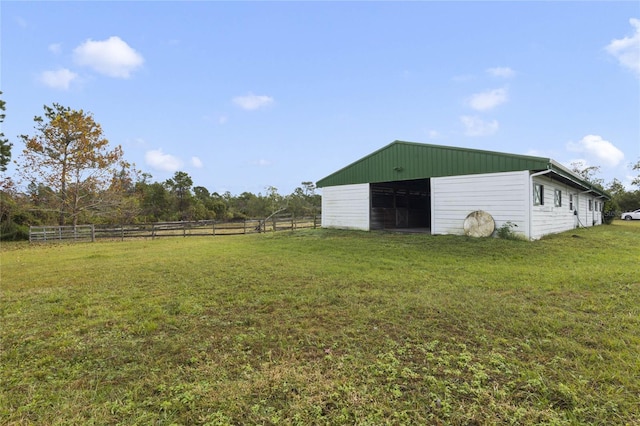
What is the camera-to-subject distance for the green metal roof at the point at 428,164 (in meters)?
10.5

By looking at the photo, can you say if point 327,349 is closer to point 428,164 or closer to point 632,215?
point 428,164

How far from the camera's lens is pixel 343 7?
42.1 feet

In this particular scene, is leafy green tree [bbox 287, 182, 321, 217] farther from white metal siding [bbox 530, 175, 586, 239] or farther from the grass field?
the grass field

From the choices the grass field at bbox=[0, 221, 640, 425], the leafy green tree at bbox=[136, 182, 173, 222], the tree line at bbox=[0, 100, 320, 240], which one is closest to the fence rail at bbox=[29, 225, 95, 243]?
the tree line at bbox=[0, 100, 320, 240]

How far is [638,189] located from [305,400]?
2201 inches

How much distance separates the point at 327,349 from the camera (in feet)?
9.76

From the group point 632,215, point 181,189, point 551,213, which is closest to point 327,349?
point 551,213

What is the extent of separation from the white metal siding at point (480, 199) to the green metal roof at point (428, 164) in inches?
11.7

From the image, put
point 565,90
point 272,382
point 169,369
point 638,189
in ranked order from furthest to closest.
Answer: point 638,189
point 565,90
point 169,369
point 272,382

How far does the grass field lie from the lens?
2086 mm

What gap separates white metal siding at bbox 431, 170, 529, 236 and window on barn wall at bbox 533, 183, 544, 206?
0.96 metres

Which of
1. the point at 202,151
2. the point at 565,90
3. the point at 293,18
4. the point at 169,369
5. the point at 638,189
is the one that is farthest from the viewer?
the point at 638,189

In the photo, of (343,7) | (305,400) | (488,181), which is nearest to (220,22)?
(343,7)

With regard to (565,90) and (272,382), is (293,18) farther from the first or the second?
(272,382)
